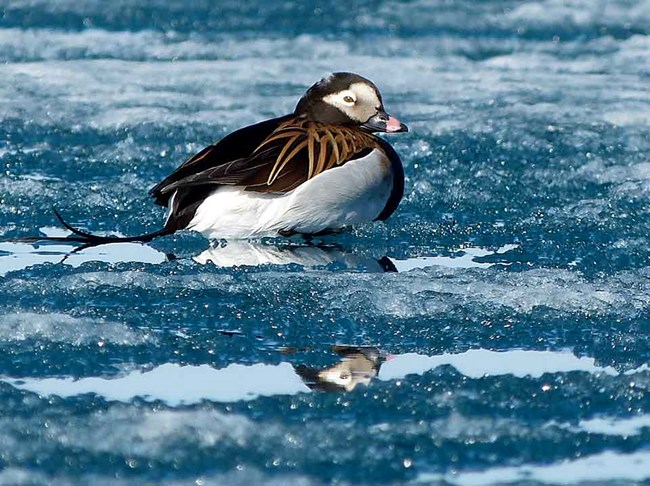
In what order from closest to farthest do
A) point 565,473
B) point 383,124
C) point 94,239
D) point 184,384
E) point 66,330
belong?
point 565,473 → point 184,384 → point 66,330 → point 94,239 → point 383,124

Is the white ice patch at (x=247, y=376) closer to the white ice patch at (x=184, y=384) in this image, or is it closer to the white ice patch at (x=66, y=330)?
the white ice patch at (x=184, y=384)

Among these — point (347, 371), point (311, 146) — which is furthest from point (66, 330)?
point (311, 146)

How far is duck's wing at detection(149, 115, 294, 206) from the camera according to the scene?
5.84m

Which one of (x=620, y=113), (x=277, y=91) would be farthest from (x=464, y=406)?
(x=277, y=91)

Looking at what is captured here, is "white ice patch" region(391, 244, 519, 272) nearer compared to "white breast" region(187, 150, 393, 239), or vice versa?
"white ice patch" region(391, 244, 519, 272)

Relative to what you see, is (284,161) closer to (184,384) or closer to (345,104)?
(345,104)

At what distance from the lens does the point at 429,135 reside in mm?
7523

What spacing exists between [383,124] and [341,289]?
5.32 ft

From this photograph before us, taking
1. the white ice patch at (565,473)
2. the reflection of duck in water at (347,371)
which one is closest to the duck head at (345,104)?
the reflection of duck in water at (347,371)

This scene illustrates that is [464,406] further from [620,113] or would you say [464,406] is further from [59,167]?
[620,113]

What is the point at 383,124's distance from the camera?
649 centimetres

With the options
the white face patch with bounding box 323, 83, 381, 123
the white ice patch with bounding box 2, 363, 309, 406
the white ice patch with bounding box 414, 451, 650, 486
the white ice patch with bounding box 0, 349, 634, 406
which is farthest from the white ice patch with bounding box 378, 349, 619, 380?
the white face patch with bounding box 323, 83, 381, 123

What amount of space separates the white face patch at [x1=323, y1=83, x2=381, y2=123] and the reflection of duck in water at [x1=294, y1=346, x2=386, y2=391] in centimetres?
215

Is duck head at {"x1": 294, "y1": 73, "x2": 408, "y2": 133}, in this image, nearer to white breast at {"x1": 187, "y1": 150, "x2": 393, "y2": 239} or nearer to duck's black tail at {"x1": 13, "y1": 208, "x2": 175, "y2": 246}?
white breast at {"x1": 187, "y1": 150, "x2": 393, "y2": 239}
